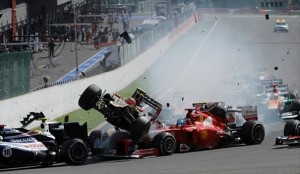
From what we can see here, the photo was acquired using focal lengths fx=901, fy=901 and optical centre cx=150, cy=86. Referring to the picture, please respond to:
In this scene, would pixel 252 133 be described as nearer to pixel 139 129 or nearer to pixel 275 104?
pixel 139 129

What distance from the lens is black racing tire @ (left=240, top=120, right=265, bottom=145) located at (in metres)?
23.4

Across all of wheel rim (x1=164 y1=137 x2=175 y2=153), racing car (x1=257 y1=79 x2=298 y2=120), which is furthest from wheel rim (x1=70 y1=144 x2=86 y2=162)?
racing car (x1=257 y1=79 x2=298 y2=120)

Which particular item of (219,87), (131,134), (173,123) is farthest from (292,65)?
(131,134)

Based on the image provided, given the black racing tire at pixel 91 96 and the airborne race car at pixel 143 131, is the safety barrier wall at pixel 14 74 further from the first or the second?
the airborne race car at pixel 143 131

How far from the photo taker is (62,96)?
32875 millimetres

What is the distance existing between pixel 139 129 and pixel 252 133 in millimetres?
3687

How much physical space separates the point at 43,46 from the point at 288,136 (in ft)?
96.2

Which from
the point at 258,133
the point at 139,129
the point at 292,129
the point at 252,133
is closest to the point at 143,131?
the point at 139,129

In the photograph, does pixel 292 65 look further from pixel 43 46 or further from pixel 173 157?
pixel 173 157

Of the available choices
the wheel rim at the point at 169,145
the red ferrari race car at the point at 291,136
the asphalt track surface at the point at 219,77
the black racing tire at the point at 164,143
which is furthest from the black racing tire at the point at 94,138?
the red ferrari race car at the point at 291,136

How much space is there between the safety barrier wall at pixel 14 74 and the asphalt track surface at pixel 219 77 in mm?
5983

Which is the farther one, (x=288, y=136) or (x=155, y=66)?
(x=155, y=66)

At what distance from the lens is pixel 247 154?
69.7 ft

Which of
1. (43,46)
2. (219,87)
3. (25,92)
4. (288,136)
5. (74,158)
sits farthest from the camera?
(43,46)
